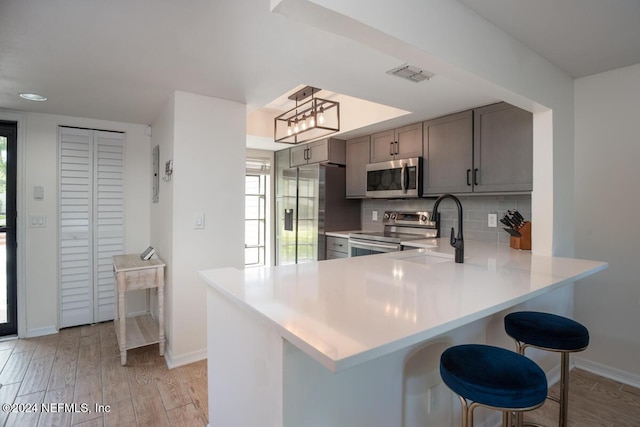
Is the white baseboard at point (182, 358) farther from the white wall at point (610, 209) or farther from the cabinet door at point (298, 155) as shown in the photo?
the white wall at point (610, 209)

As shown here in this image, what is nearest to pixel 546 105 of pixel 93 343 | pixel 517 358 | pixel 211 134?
pixel 517 358

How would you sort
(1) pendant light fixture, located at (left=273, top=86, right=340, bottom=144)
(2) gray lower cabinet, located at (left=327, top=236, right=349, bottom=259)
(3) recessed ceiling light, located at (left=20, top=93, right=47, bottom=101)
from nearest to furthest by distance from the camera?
(3) recessed ceiling light, located at (left=20, top=93, right=47, bottom=101), (1) pendant light fixture, located at (left=273, top=86, right=340, bottom=144), (2) gray lower cabinet, located at (left=327, top=236, right=349, bottom=259)

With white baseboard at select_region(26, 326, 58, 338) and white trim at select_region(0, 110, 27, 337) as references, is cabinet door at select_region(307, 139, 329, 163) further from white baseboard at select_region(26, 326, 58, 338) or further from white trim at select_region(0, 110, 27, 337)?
white baseboard at select_region(26, 326, 58, 338)

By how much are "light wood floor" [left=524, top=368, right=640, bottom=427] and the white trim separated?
426cm

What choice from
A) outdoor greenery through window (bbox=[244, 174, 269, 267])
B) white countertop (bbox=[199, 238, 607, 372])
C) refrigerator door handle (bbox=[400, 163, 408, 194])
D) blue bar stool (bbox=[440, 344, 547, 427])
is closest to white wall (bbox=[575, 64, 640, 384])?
→ white countertop (bbox=[199, 238, 607, 372])

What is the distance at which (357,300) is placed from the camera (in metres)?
1.12

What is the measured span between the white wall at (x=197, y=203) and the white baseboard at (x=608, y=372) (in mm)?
2863

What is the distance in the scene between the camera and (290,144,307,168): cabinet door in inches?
172

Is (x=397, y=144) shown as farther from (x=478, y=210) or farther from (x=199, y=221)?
(x=199, y=221)

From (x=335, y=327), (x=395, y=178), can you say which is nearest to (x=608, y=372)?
(x=395, y=178)

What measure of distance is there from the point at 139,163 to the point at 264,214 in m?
2.08

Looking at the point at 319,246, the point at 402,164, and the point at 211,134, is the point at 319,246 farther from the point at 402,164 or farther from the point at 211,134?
the point at 211,134

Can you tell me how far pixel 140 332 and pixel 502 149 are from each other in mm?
3504

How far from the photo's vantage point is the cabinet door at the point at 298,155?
172 inches
